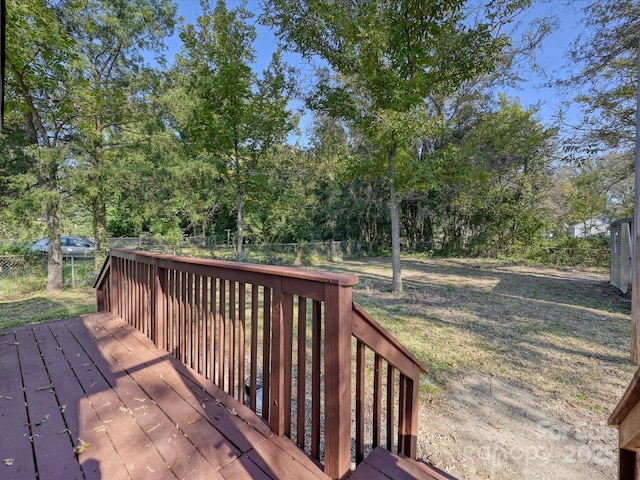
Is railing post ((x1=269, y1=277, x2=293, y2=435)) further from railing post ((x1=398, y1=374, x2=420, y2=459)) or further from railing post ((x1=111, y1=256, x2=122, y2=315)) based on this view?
railing post ((x1=111, y1=256, x2=122, y2=315))

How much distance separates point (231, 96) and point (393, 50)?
3784 millimetres

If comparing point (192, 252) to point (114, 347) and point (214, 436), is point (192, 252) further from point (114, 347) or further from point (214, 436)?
point (214, 436)

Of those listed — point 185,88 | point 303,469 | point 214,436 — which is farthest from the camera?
point 185,88

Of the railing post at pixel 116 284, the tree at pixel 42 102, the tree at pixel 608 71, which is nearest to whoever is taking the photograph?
the railing post at pixel 116 284

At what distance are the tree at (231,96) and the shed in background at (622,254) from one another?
8.53 metres

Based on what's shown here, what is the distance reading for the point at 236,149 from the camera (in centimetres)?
801

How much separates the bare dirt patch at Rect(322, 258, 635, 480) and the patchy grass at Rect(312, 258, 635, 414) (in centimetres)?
2

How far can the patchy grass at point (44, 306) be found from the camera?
485 cm

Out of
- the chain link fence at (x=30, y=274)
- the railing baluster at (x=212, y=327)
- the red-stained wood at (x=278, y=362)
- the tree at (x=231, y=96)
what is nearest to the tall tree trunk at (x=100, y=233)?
the chain link fence at (x=30, y=274)

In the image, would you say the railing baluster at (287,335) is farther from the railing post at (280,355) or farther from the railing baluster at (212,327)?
the railing baluster at (212,327)

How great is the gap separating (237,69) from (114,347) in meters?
6.68

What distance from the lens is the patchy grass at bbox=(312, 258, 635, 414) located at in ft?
10.4

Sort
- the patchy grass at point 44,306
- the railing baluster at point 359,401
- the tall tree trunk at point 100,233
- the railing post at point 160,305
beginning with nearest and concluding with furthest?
the railing baluster at point 359,401
the railing post at point 160,305
the patchy grass at point 44,306
the tall tree trunk at point 100,233

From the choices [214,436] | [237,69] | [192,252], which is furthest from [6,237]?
[214,436]
